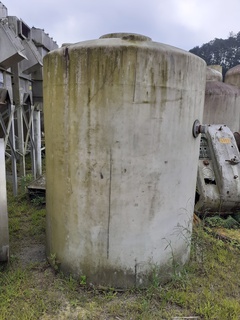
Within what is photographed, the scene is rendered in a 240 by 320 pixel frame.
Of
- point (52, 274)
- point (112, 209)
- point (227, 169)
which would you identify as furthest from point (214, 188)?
point (52, 274)

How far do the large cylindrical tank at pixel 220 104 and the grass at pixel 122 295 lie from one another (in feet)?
18.7

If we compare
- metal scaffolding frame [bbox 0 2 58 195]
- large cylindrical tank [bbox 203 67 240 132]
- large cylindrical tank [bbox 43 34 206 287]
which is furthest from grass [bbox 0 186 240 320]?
large cylindrical tank [bbox 203 67 240 132]

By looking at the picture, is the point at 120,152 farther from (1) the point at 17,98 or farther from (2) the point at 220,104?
(2) the point at 220,104

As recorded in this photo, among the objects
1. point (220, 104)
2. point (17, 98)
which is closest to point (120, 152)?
point (17, 98)

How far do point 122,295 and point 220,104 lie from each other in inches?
279

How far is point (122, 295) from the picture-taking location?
2.71 metres

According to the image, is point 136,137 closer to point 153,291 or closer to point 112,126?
point 112,126

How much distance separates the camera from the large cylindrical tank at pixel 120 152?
7.94ft

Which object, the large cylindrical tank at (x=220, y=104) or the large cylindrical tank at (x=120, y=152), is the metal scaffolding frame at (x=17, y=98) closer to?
the large cylindrical tank at (x=120, y=152)

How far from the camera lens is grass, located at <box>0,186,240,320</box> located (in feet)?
8.11

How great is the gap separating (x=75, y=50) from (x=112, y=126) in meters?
0.80

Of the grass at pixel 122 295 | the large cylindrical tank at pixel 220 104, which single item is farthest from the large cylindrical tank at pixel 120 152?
the large cylindrical tank at pixel 220 104

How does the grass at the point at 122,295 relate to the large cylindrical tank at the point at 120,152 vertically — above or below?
below

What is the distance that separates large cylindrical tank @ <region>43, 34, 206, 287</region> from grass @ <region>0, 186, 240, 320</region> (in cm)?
16
